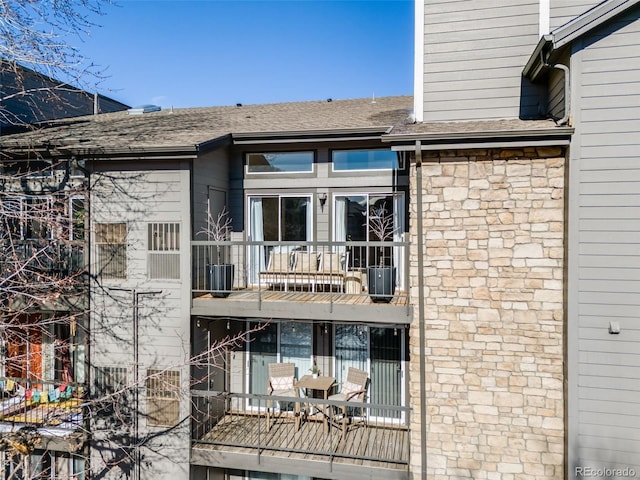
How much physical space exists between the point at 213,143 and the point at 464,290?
5.22m

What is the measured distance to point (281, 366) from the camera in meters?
8.71

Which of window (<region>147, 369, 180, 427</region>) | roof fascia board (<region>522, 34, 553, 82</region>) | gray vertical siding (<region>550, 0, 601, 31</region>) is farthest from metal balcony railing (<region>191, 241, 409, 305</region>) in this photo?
gray vertical siding (<region>550, 0, 601, 31</region>)

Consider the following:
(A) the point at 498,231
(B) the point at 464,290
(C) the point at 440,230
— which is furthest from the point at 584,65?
(B) the point at 464,290

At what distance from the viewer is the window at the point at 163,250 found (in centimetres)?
776

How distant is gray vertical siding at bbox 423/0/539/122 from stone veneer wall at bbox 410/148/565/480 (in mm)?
1219

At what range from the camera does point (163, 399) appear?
7.68 meters

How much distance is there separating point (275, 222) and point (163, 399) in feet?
13.4

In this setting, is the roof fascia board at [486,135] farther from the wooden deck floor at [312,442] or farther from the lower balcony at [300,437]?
the wooden deck floor at [312,442]

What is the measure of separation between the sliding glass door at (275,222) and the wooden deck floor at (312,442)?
2982 mm

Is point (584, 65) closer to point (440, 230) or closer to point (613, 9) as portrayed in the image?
point (613, 9)

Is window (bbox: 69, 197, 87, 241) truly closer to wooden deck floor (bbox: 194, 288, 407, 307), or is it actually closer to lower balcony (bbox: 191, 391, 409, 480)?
wooden deck floor (bbox: 194, 288, 407, 307)

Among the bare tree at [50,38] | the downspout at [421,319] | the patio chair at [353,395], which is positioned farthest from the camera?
the patio chair at [353,395]

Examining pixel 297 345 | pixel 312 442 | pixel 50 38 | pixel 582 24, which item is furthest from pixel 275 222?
pixel 582 24

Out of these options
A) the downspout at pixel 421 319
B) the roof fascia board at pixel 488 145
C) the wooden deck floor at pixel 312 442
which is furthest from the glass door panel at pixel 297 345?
the roof fascia board at pixel 488 145
